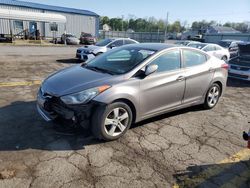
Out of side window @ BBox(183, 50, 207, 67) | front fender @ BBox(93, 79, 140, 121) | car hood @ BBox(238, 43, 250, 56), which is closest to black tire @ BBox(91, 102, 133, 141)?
front fender @ BBox(93, 79, 140, 121)

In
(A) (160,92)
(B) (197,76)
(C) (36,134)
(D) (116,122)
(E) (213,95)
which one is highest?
(B) (197,76)

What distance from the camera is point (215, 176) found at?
129 inches

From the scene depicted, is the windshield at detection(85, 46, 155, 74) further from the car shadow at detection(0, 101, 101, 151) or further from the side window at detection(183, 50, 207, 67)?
the car shadow at detection(0, 101, 101, 151)

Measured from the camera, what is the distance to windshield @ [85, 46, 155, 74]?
4.42 m

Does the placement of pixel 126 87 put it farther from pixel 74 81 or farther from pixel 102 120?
pixel 74 81

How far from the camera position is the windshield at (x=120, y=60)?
442 cm

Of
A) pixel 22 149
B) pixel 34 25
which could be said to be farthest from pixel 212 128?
pixel 34 25

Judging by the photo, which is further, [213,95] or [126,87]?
[213,95]

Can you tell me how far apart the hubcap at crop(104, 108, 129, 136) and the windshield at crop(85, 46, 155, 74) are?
2.41ft

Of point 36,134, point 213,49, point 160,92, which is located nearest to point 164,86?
point 160,92

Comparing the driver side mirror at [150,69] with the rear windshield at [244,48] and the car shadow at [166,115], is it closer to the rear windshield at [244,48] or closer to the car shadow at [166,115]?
the car shadow at [166,115]

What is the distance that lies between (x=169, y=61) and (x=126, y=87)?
129 cm

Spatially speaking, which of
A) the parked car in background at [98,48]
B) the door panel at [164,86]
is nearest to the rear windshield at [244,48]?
the parked car in background at [98,48]

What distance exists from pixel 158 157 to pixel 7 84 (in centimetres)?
564
